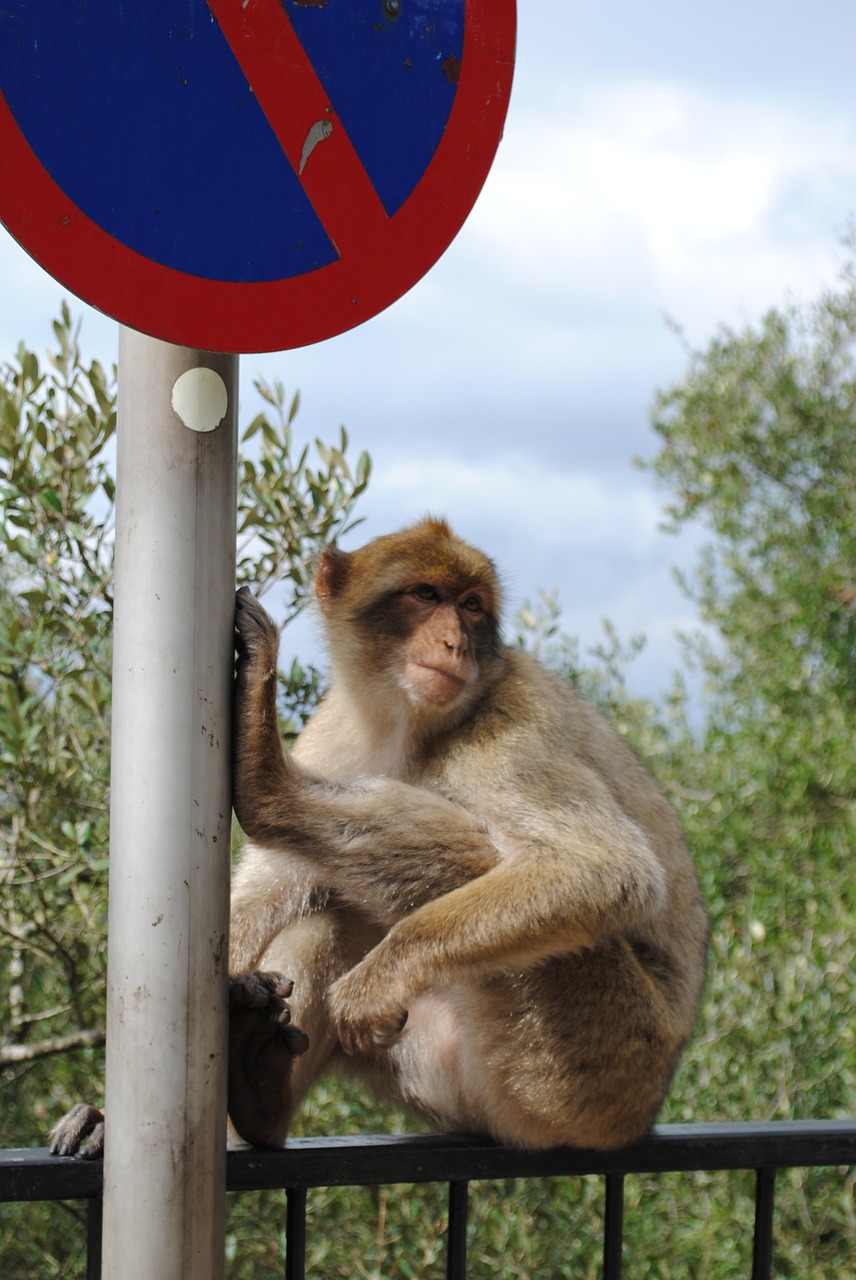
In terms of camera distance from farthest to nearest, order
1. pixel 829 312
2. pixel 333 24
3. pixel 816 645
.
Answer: pixel 829 312
pixel 816 645
pixel 333 24

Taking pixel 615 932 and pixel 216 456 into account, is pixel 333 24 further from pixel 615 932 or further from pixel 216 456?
pixel 615 932

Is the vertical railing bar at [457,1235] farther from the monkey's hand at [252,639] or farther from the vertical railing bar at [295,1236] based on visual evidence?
the monkey's hand at [252,639]

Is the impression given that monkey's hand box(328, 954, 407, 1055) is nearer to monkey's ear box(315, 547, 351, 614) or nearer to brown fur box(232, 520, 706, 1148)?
brown fur box(232, 520, 706, 1148)

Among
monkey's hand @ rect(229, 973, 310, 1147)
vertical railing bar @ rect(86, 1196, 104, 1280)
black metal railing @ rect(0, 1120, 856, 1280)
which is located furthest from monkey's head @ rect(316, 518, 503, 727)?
vertical railing bar @ rect(86, 1196, 104, 1280)

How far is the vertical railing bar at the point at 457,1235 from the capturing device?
2156 millimetres

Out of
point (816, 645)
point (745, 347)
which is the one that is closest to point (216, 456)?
point (816, 645)

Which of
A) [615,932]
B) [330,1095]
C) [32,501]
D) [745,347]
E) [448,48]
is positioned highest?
[745,347]

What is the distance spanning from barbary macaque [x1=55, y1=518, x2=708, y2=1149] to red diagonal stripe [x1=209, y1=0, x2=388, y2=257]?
608 mm

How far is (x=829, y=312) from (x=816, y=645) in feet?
6.85

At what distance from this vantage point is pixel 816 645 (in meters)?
7.68

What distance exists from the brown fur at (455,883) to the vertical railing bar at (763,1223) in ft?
0.83

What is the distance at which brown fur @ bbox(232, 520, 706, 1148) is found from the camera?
2.31m

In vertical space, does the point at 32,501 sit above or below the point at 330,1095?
above

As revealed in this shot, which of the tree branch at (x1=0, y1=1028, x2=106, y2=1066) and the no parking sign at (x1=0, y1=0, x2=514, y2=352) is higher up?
the no parking sign at (x1=0, y1=0, x2=514, y2=352)
